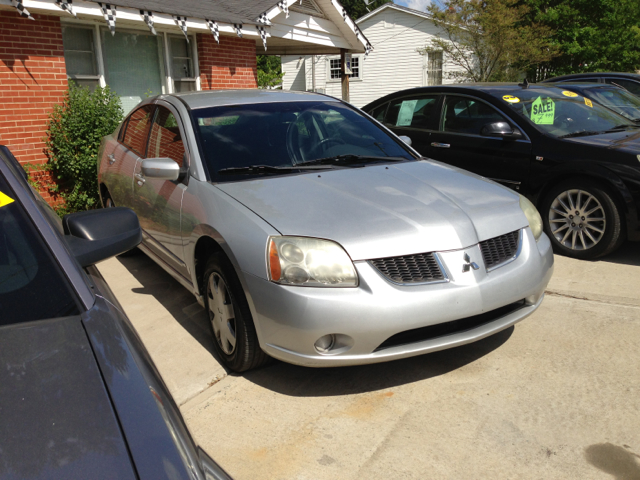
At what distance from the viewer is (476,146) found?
6328 mm

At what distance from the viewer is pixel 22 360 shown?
1.49 metres

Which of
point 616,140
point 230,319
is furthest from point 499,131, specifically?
point 230,319

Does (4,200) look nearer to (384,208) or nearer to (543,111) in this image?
(384,208)

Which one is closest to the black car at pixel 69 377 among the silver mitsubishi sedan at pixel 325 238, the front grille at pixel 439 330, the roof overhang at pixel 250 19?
the silver mitsubishi sedan at pixel 325 238

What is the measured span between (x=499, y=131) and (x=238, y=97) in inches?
108

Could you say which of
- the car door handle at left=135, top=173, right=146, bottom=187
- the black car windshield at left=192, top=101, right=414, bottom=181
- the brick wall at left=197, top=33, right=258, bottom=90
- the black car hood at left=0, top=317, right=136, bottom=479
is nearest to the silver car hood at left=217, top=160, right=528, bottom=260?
the black car windshield at left=192, top=101, right=414, bottom=181

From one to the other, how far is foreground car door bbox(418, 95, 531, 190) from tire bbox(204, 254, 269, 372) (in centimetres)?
372

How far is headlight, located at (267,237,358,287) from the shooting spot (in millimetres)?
2916

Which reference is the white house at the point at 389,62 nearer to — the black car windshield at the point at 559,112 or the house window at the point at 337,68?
the house window at the point at 337,68

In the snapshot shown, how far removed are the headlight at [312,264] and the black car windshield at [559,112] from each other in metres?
3.89

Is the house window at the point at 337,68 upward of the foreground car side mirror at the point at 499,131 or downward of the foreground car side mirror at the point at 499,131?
upward

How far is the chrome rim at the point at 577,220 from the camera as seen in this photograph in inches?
→ 213

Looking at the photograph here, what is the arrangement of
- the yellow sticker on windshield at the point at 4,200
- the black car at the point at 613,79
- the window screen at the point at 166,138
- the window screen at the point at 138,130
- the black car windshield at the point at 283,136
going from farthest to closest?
the black car at the point at 613,79 < the window screen at the point at 138,130 < the window screen at the point at 166,138 < the black car windshield at the point at 283,136 < the yellow sticker on windshield at the point at 4,200

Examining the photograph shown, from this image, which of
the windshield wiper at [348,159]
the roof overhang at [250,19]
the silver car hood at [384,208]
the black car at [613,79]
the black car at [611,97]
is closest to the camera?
the silver car hood at [384,208]
